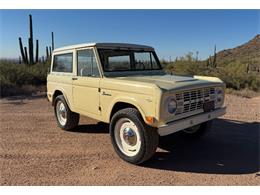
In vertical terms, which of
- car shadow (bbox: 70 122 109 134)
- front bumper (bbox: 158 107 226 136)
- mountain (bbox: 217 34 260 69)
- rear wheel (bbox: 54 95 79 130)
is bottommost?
car shadow (bbox: 70 122 109 134)

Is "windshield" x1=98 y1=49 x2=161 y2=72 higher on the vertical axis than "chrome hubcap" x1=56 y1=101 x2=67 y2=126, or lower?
higher

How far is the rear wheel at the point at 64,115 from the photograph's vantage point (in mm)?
6027

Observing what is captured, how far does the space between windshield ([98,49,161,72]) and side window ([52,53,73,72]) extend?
1.05m

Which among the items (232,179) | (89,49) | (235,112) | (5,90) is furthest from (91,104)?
(5,90)

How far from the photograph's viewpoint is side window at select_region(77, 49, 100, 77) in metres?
5.11

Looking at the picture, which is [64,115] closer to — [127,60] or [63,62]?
[63,62]

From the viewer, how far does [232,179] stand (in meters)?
3.75

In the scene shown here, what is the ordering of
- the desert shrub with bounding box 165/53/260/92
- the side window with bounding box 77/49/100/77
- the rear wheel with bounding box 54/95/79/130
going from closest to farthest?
the side window with bounding box 77/49/100/77 < the rear wheel with bounding box 54/95/79/130 < the desert shrub with bounding box 165/53/260/92

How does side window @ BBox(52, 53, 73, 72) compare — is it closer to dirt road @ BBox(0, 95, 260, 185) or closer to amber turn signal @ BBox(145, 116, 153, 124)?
dirt road @ BBox(0, 95, 260, 185)

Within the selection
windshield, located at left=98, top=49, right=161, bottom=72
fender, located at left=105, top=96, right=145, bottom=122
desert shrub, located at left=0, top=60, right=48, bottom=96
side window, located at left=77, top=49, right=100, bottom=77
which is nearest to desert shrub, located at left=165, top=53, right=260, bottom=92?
desert shrub, located at left=0, top=60, right=48, bottom=96

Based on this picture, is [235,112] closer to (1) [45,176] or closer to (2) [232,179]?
(2) [232,179]

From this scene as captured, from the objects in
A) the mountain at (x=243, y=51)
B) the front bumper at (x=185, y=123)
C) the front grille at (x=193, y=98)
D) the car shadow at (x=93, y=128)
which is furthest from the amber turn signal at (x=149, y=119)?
the mountain at (x=243, y=51)

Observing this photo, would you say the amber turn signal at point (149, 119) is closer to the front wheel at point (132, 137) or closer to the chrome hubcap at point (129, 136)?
the front wheel at point (132, 137)

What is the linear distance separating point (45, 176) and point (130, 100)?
1669mm
